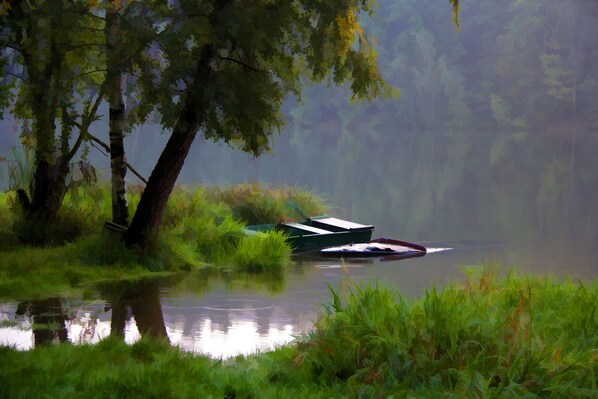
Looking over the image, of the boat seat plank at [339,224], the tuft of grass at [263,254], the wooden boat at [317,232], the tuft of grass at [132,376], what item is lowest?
the tuft of grass at [132,376]

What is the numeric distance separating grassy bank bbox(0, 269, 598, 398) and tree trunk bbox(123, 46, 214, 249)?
6.77 metres

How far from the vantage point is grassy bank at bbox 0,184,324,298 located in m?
14.4

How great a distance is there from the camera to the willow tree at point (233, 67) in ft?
47.1

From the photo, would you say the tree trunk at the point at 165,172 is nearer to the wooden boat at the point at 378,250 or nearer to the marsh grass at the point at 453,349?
the wooden boat at the point at 378,250

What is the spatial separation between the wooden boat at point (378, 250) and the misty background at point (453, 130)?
38.4 feet

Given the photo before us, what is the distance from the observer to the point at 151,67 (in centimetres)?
1498

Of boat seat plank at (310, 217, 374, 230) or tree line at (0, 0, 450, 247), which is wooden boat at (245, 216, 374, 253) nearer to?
boat seat plank at (310, 217, 374, 230)

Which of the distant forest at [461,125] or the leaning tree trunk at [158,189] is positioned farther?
the distant forest at [461,125]

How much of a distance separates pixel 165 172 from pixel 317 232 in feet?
18.9

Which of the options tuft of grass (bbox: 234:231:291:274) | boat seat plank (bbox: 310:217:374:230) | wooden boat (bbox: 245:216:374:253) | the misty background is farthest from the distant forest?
tuft of grass (bbox: 234:231:291:274)

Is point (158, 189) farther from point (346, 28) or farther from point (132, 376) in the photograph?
point (132, 376)

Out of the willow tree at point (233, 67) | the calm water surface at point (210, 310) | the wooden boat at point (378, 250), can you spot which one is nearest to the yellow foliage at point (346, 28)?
the willow tree at point (233, 67)

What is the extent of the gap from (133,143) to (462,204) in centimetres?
7432

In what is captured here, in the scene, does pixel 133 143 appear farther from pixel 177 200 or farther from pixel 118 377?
pixel 118 377
